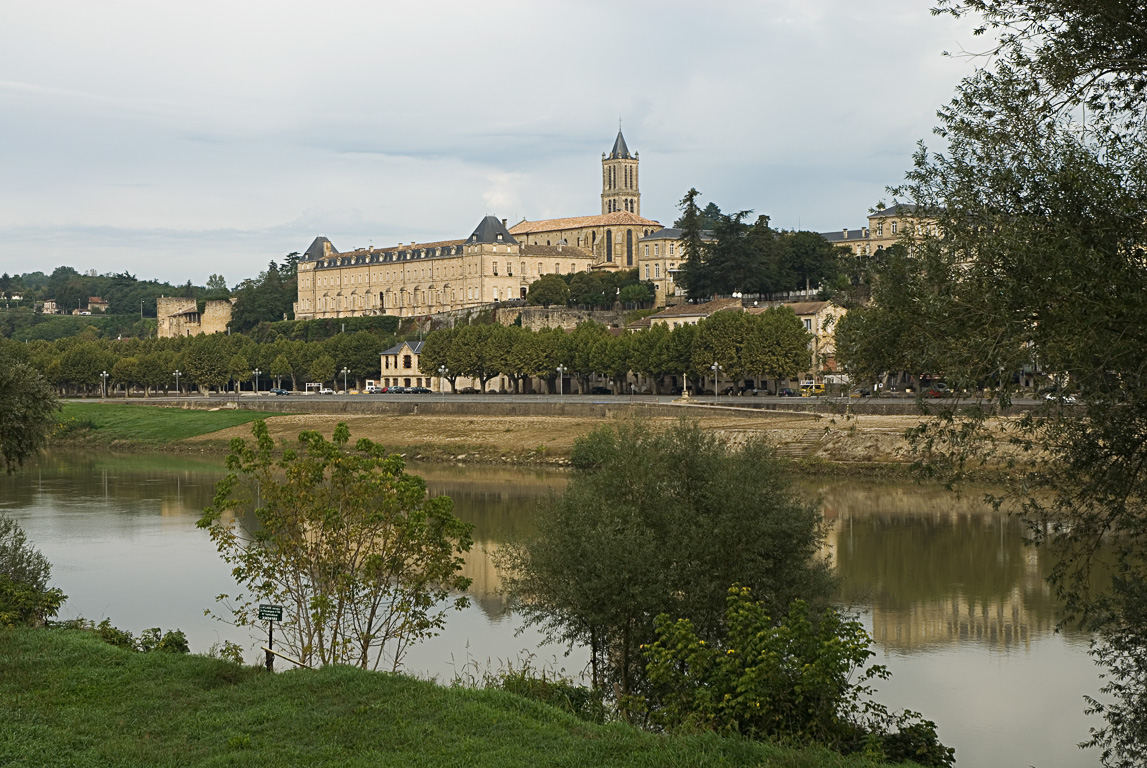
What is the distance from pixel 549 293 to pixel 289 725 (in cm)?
9215

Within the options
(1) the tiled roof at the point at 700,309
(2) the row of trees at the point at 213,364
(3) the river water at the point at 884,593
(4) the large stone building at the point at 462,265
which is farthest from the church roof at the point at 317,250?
(3) the river water at the point at 884,593

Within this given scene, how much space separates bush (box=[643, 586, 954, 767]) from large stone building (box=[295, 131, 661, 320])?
104 m

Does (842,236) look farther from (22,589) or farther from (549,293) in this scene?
(22,589)

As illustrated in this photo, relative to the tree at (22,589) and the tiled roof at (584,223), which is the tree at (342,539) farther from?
the tiled roof at (584,223)

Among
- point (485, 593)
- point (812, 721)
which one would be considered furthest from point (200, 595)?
point (812, 721)

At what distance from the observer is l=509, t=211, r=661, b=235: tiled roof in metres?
126

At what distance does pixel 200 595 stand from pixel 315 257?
11733 cm

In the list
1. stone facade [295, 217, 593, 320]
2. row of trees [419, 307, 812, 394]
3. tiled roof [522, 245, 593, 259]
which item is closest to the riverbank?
row of trees [419, 307, 812, 394]

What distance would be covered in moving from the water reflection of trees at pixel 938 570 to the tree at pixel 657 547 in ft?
11.7

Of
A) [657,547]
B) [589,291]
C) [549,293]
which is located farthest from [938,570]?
[589,291]

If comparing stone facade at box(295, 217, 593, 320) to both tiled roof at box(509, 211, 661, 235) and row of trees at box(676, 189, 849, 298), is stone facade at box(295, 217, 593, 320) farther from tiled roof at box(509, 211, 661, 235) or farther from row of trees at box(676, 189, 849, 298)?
row of trees at box(676, 189, 849, 298)

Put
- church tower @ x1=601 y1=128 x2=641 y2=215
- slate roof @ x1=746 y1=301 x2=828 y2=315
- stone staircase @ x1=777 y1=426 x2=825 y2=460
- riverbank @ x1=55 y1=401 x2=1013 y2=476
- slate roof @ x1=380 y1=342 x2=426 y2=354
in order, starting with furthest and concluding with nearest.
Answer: church tower @ x1=601 y1=128 x2=641 y2=215 → slate roof @ x1=380 y1=342 x2=426 y2=354 → slate roof @ x1=746 y1=301 x2=828 y2=315 → stone staircase @ x1=777 y1=426 x2=825 y2=460 → riverbank @ x1=55 y1=401 x2=1013 y2=476

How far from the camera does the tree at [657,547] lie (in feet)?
48.1

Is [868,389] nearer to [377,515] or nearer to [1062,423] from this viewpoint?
[1062,423]
